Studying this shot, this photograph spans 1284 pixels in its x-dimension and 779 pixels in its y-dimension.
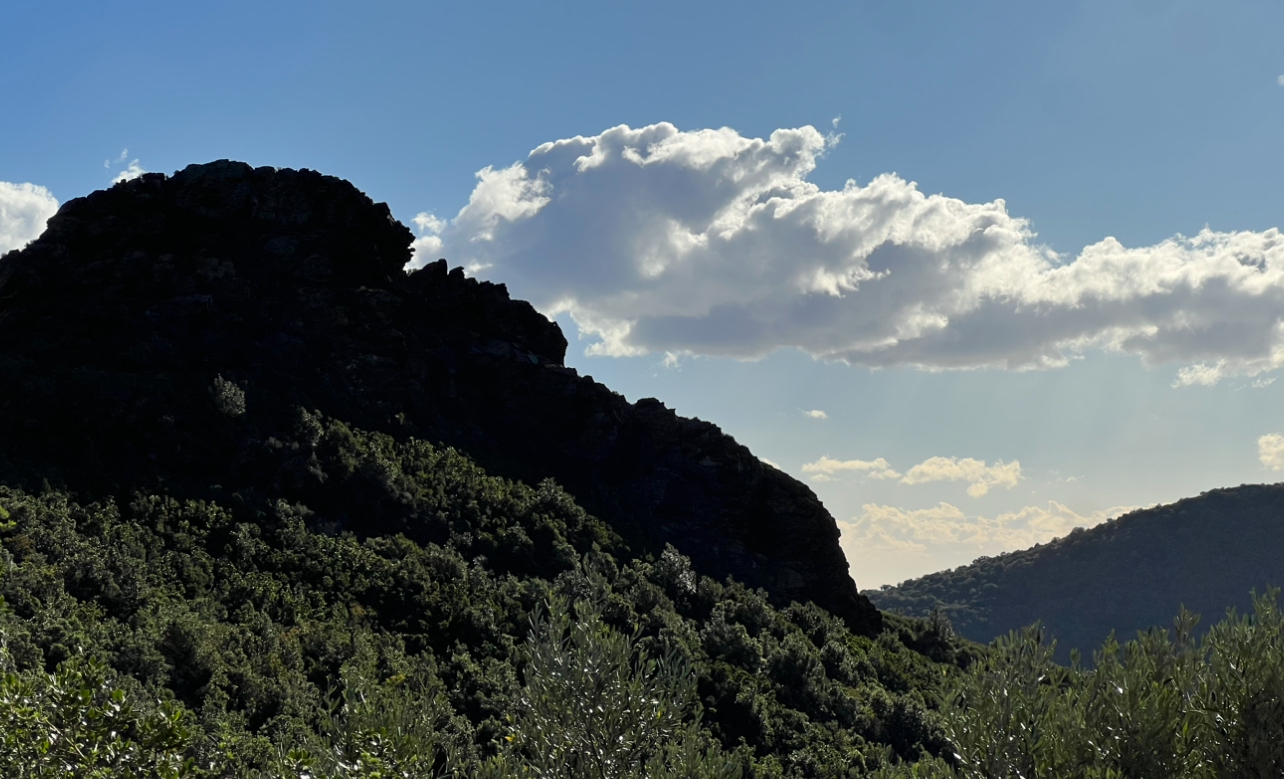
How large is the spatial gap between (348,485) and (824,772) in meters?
30.7

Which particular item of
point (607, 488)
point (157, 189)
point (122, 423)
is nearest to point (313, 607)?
point (122, 423)

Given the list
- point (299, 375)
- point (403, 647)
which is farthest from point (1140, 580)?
point (403, 647)

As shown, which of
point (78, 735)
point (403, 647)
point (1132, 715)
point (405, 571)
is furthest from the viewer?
point (405, 571)

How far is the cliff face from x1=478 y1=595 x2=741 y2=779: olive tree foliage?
3473 cm

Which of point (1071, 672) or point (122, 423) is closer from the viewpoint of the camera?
point (1071, 672)

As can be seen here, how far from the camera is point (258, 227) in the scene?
59.2 metres

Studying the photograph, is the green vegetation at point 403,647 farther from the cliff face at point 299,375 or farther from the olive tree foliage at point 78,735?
the cliff face at point 299,375

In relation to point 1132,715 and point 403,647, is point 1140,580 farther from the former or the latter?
point 1132,715

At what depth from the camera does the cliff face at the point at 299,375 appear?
146 feet

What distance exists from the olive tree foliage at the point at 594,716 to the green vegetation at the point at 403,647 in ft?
0.13

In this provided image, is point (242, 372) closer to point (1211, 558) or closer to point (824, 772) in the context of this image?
point (824, 772)

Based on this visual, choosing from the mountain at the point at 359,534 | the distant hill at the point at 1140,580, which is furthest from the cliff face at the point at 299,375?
the distant hill at the point at 1140,580

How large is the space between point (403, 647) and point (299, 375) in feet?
79.9

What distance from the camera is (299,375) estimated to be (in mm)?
55281
